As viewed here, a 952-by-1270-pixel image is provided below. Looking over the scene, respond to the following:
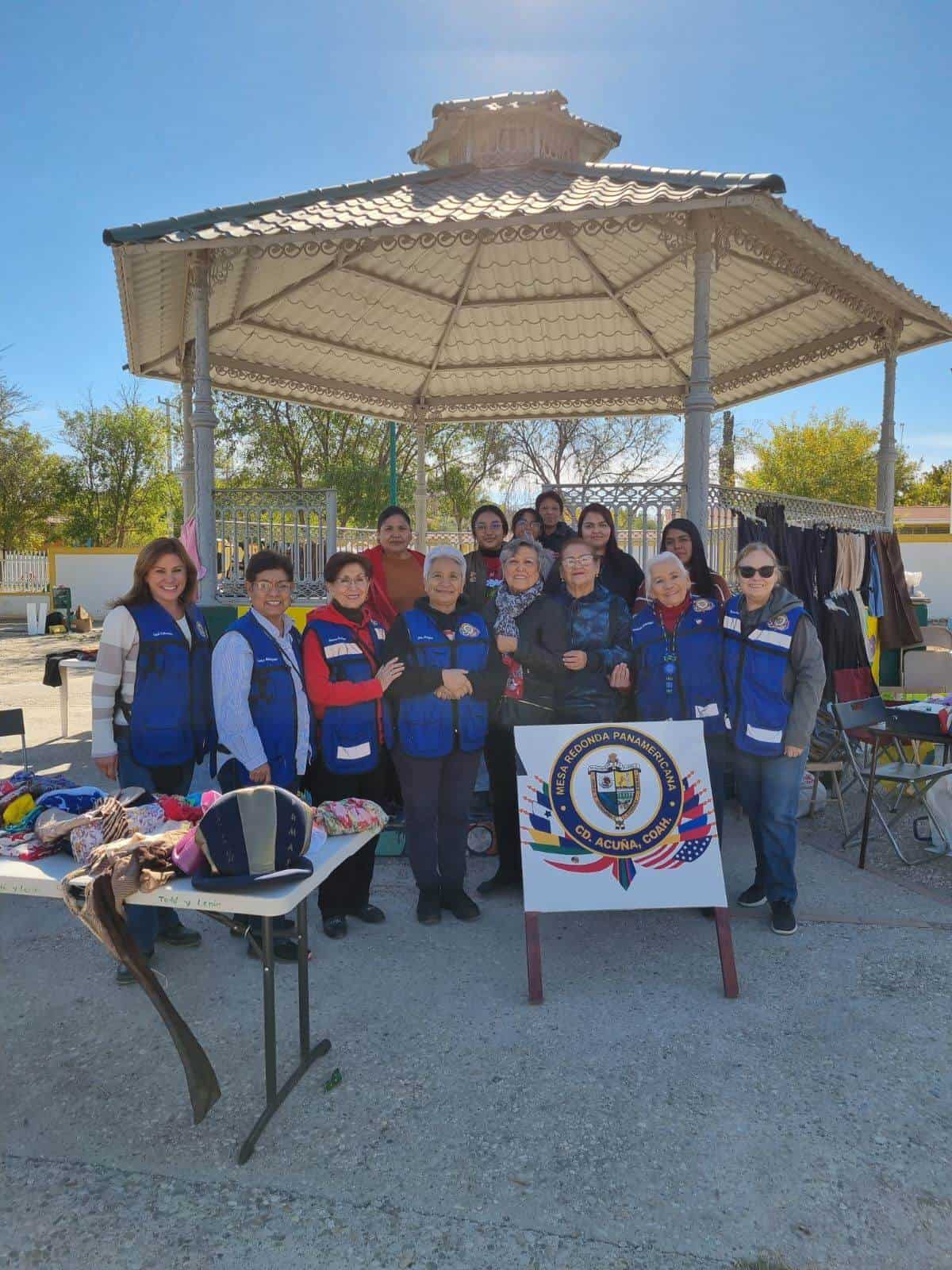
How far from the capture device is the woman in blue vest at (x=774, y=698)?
407 cm

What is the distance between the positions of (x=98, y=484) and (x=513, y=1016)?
33147mm

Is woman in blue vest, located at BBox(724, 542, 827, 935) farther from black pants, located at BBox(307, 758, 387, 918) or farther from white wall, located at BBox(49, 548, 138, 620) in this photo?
white wall, located at BBox(49, 548, 138, 620)

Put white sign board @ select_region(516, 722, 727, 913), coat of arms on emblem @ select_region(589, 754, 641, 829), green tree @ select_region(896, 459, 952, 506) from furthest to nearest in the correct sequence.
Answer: green tree @ select_region(896, 459, 952, 506) → coat of arms on emblem @ select_region(589, 754, 641, 829) → white sign board @ select_region(516, 722, 727, 913)

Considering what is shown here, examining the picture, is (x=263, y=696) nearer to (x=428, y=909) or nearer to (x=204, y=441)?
(x=428, y=909)

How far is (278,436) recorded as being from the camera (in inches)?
1126

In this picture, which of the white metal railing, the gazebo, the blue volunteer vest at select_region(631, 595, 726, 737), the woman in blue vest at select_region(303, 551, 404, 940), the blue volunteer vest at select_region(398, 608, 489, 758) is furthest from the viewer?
the white metal railing

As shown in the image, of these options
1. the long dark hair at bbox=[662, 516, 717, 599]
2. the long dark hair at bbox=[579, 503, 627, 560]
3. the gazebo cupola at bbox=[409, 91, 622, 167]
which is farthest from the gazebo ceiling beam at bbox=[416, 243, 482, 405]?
the long dark hair at bbox=[662, 516, 717, 599]

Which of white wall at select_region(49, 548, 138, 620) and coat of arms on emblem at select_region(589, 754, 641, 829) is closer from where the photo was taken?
coat of arms on emblem at select_region(589, 754, 641, 829)

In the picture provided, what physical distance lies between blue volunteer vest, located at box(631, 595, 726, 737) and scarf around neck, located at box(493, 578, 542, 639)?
61cm

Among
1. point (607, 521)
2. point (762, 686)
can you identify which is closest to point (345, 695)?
point (762, 686)

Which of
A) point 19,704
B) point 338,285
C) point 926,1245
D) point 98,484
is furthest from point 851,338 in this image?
point 98,484

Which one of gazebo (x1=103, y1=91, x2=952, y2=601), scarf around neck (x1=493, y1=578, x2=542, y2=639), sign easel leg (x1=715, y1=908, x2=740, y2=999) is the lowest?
sign easel leg (x1=715, y1=908, x2=740, y2=999)

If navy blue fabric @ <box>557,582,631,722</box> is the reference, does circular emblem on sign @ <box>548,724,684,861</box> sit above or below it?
below

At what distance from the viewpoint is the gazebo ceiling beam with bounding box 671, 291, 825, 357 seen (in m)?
8.56
